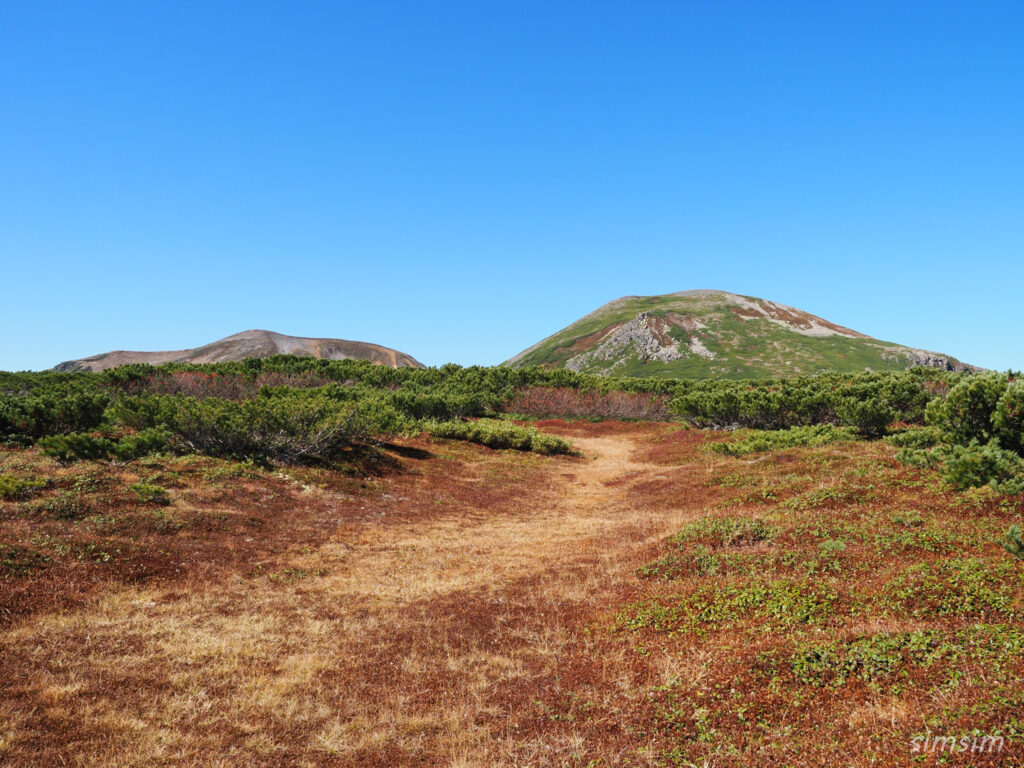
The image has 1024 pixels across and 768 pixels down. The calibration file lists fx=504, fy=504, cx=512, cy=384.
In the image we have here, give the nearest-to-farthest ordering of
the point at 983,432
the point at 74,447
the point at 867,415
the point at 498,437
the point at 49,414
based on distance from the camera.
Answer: the point at 983,432, the point at 74,447, the point at 49,414, the point at 867,415, the point at 498,437

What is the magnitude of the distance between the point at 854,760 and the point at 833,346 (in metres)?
119

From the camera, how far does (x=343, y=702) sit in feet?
18.5

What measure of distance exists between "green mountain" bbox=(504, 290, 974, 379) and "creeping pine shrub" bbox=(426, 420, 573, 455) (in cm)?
7212

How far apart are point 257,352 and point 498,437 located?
76019 mm

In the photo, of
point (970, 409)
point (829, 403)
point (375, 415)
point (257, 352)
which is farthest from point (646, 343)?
point (970, 409)

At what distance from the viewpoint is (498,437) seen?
2845 cm

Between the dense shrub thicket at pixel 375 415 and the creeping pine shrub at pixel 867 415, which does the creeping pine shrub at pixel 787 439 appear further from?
the creeping pine shrub at pixel 867 415

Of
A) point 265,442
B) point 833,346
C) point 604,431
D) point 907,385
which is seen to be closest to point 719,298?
point 833,346

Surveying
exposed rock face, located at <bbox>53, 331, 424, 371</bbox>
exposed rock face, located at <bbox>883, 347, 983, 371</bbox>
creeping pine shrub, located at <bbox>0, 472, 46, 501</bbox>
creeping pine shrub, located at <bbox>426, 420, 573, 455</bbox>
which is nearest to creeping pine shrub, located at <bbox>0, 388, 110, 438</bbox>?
creeping pine shrub, located at <bbox>0, 472, 46, 501</bbox>

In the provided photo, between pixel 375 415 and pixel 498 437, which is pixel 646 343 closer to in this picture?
pixel 498 437

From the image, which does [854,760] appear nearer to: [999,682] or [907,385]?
[999,682]

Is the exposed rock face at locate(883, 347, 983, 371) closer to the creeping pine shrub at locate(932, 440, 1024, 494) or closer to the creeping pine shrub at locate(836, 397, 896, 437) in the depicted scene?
the creeping pine shrub at locate(836, 397, 896, 437)

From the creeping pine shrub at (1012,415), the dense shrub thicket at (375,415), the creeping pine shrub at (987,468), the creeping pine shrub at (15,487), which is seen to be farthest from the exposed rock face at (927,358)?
the creeping pine shrub at (15,487)

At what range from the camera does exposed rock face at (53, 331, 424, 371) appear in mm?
84375
